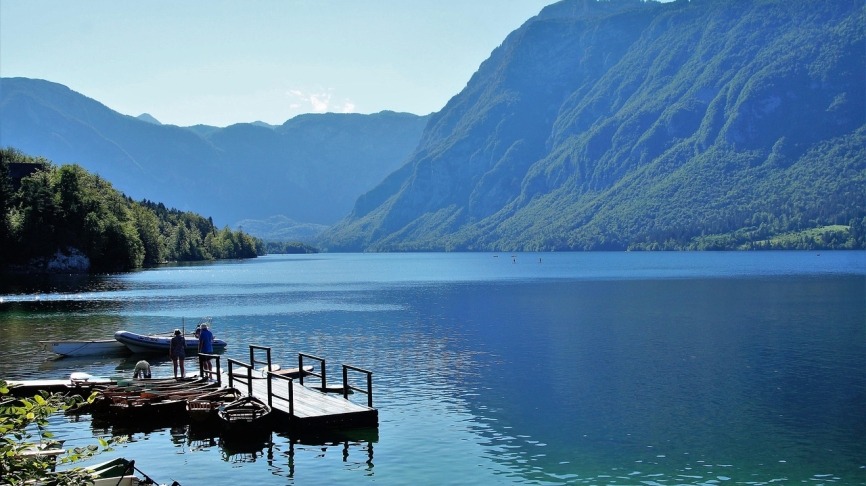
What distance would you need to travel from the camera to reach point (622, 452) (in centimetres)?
2909

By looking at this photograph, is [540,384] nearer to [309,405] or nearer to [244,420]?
[309,405]

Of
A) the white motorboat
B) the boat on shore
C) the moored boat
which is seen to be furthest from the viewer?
the boat on shore

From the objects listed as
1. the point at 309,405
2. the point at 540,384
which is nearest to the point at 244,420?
the point at 309,405

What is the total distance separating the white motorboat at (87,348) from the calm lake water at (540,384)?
1.02 metres

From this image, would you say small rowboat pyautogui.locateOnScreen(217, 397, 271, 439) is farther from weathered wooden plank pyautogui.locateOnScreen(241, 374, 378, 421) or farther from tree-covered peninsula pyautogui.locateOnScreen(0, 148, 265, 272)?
tree-covered peninsula pyautogui.locateOnScreen(0, 148, 265, 272)

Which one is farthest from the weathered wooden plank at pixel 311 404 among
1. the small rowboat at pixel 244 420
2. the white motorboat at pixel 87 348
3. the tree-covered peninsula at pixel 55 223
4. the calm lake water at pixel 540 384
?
the tree-covered peninsula at pixel 55 223

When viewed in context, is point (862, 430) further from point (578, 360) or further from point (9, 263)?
point (9, 263)

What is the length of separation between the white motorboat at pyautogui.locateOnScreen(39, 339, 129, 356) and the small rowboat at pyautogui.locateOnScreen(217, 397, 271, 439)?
84.1 feet

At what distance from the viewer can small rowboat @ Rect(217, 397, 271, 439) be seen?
30703 mm

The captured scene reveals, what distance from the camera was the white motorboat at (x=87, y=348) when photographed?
52.7 meters

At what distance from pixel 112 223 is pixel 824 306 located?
128m

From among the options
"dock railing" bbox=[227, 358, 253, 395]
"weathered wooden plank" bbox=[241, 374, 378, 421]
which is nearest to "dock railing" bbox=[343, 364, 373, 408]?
"weathered wooden plank" bbox=[241, 374, 378, 421]

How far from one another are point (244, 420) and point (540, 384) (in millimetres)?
18409

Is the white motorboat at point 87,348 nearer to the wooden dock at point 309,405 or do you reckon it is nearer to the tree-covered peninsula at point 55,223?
the wooden dock at point 309,405
